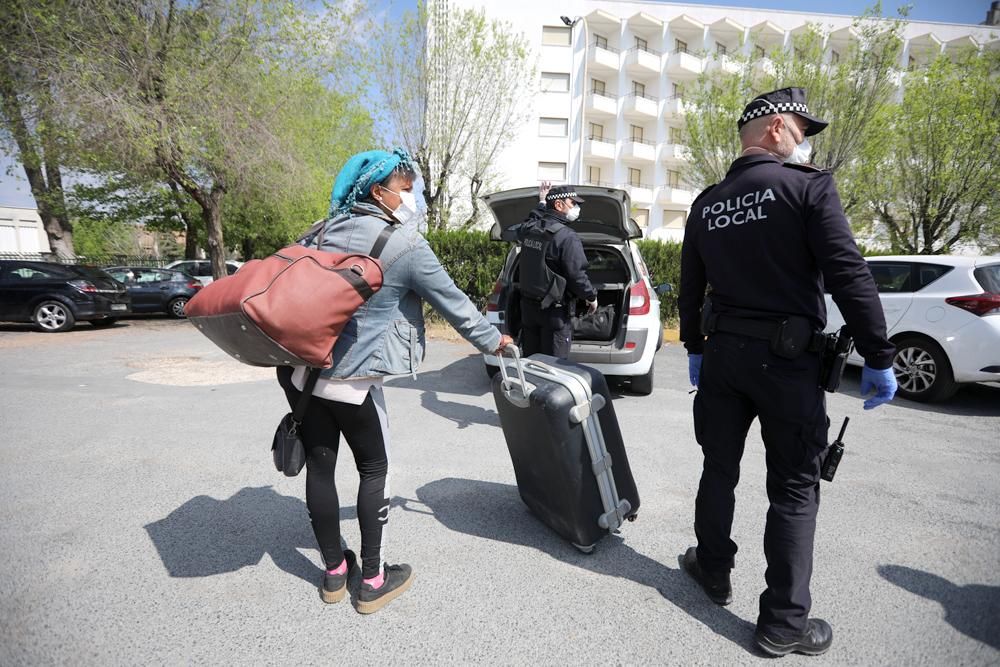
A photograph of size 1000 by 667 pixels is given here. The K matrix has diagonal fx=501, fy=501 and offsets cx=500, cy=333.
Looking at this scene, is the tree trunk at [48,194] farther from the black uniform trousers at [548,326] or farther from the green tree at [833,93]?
the green tree at [833,93]

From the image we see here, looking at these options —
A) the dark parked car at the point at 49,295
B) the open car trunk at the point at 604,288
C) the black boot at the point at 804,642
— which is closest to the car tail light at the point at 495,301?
the open car trunk at the point at 604,288

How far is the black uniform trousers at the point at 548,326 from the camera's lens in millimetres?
4188

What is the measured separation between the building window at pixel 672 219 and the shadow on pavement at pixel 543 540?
33106 millimetres

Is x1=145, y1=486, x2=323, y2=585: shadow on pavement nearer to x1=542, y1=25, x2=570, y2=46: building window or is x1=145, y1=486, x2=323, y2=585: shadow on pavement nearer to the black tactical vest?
the black tactical vest

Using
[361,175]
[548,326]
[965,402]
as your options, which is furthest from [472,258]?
[361,175]

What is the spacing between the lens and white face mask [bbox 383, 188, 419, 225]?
2.11m

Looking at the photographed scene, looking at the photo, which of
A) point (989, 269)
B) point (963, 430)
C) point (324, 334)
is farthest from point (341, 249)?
point (989, 269)

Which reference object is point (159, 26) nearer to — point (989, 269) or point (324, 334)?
point (324, 334)

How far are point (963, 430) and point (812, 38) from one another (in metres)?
12.2

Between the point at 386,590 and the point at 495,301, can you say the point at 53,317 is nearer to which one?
the point at 495,301

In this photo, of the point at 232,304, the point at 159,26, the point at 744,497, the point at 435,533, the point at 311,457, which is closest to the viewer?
the point at 232,304

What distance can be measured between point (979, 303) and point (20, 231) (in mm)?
61812

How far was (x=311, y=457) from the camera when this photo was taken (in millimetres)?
2135

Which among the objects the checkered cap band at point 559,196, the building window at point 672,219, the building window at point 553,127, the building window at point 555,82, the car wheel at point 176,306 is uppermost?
the building window at point 555,82
